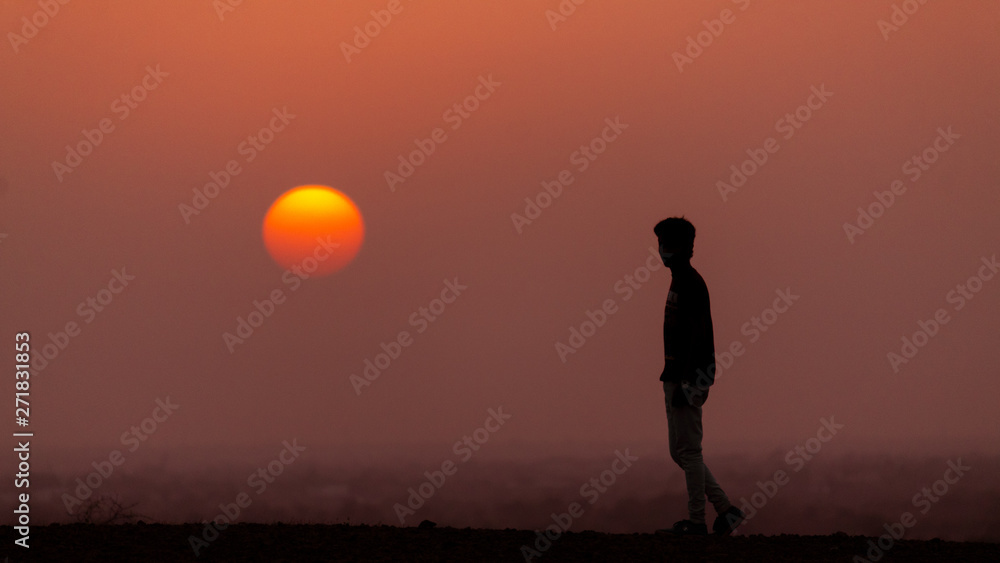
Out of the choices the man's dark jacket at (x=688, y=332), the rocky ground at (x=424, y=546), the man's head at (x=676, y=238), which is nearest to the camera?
the rocky ground at (x=424, y=546)

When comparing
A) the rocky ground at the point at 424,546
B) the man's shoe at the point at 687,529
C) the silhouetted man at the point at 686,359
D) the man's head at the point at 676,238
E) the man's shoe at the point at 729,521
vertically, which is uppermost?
the man's head at the point at 676,238

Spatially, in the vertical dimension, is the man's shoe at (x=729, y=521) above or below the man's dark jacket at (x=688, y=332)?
below

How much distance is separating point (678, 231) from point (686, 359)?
1.07 meters

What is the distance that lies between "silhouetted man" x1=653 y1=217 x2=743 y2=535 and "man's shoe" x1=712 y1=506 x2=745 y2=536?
1.1 inches

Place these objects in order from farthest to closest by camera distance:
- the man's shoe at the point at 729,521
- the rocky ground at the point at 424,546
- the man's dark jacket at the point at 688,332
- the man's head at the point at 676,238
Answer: the man's shoe at the point at 729,521 < the man's head at the point at 676,238 < the man's dark jacket at the point at 688,332 < the rocky ground at the point at 424,546

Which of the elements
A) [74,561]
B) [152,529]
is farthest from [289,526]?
[74,561]

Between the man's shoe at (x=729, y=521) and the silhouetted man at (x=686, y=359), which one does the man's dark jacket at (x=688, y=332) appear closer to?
the silhouetted man at (x=686, y=359)

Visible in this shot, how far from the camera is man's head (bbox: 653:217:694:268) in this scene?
789cm

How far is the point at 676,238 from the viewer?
25.9ft

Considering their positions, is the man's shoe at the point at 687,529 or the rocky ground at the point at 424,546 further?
the man's shoe at the point at 687,529

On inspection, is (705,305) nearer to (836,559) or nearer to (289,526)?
(836,559)

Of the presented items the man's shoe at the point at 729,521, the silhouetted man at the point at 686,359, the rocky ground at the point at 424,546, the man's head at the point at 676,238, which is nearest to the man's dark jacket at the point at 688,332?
the silhouetted man at the point at 686,359

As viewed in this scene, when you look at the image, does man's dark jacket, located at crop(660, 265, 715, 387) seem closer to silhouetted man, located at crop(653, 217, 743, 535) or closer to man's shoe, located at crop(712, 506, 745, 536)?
silhouetted man, located at crop(653, 217, 743, 535)

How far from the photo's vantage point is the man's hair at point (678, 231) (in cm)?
789
